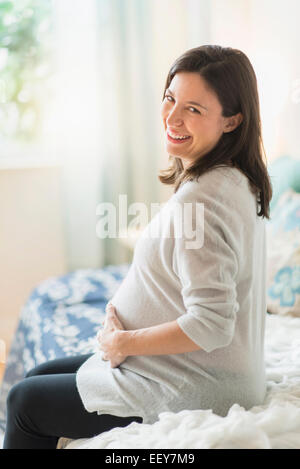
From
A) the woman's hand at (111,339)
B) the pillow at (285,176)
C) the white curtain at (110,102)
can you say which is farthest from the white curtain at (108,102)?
the woman's hand at (111,339)

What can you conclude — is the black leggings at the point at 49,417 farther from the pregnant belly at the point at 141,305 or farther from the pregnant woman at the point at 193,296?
the pregnant belly at the point at 141,305

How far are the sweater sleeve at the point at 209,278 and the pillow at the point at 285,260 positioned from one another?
80 centimetres

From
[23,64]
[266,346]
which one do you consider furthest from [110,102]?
[266,346]

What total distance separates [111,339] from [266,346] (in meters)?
0.58

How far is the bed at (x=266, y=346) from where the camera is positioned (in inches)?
34.8

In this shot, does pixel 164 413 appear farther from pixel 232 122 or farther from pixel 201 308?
pixel 232 122

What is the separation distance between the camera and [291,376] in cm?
122

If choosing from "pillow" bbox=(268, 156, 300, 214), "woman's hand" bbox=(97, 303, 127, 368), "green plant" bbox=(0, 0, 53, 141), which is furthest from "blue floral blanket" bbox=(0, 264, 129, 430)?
"green plant" bbox=(0, 0, 53, 141)

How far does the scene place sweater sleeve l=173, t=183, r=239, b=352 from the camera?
909mm

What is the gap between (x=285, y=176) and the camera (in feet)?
6.49
